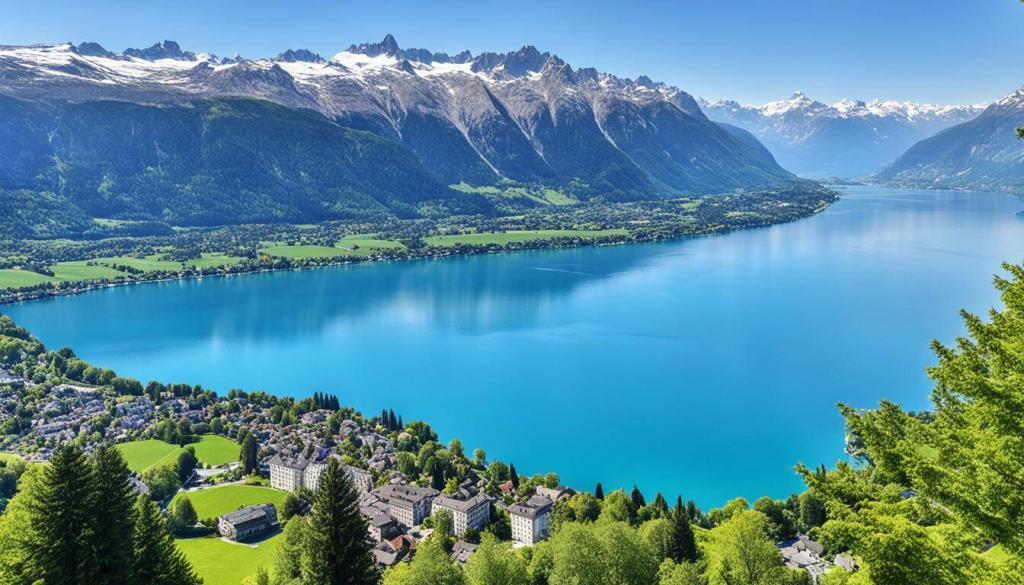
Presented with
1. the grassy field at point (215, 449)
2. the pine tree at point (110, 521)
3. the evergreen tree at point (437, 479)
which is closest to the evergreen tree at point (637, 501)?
the evergreen tree at point (437, 479)

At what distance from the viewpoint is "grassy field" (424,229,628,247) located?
167 m

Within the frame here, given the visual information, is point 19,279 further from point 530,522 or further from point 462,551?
point 530,522

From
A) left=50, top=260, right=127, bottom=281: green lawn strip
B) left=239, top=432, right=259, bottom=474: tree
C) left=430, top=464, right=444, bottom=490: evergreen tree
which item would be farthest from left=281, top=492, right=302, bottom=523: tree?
left=50, top=260, right=127, bottom=281: green lawn strip

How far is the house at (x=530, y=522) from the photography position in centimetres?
3553

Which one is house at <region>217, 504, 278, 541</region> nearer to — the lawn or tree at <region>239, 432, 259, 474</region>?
tree at <region>239, 432, 259, 474</region>

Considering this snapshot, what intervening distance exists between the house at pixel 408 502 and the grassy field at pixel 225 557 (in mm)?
6196

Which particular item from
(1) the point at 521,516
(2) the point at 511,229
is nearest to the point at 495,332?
(1) the point at 521,516

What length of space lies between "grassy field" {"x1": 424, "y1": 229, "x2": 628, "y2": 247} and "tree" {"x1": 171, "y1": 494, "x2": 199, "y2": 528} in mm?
125058

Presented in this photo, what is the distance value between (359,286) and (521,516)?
88093mm

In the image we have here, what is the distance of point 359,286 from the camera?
11881 centimetres

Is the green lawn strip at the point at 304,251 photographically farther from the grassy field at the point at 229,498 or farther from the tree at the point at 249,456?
the grassy field at the point at 229,498

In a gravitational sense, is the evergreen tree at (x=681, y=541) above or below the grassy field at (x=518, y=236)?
below

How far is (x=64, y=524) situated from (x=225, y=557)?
23907 millimetres

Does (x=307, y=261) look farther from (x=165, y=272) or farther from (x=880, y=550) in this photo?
(x=880, y=550)
